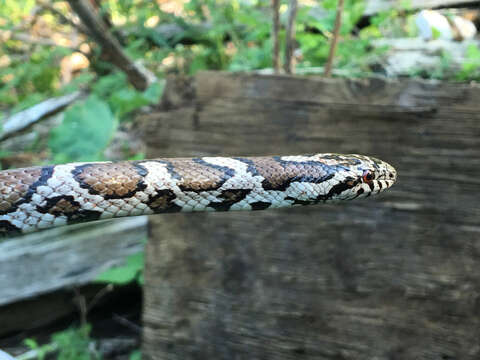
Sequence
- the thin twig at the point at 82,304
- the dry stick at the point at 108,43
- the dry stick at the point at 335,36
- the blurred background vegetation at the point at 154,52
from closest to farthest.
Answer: the dry stick at the point at 335,36, the thin twig at the point at 82,304, the blurred background vegetation at the point at 154,52, the dry stick at the point at 108,43

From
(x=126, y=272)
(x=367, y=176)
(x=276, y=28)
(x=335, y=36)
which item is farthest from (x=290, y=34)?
(x=126, y=272)

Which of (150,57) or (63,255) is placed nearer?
(63,255)

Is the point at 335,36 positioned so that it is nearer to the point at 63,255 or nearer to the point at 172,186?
the point at 172,186

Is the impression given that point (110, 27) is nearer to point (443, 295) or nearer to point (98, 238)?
point (98, 238)

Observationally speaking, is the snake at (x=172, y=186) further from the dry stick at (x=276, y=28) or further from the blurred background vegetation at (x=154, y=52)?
the blurred background vegetation at (x=154, y=52)

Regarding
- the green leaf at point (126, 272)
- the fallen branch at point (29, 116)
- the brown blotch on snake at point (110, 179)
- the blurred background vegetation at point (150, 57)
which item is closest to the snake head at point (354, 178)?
the brown blotch on snake at point (110, 179)

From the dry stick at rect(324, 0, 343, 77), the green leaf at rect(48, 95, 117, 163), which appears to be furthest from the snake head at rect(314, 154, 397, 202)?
the green leaf at rect(48, 95, 117, 163)

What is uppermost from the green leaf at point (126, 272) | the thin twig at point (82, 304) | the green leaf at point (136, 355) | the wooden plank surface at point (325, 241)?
the wooden plank surface at point (325, 241)
